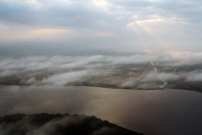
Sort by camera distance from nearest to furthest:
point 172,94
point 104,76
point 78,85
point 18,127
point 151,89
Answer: point 18,127 → point 172,94 → point 151,89 → point 78,85 → point 104,76

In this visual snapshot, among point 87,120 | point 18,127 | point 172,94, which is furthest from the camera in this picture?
point 172,94

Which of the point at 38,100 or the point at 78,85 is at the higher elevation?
the point at 78,85

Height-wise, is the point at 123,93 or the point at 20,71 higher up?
the point at 20,71

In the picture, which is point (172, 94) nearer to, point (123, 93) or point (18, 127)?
point (123, 93)

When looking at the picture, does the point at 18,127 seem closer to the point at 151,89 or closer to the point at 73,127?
the point at 73,127

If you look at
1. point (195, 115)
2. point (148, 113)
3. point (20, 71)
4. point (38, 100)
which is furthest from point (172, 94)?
point (20, 71)

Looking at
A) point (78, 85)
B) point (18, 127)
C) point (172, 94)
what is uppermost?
point (78, 85)

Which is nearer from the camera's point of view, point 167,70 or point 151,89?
point 151,89

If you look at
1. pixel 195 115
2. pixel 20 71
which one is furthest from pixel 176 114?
pixel 20 71

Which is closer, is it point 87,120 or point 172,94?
point 87,120
